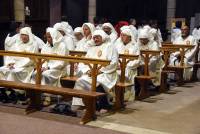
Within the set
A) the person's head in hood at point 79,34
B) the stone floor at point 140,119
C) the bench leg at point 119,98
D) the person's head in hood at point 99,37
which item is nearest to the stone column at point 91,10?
the person's head in hood at point 79,34

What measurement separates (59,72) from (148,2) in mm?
11312

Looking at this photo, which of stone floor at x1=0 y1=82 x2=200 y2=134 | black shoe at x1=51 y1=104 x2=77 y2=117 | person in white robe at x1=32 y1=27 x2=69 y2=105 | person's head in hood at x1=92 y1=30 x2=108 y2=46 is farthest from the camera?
person in white robe at x1=32 y1=27 x2=69 y2=105

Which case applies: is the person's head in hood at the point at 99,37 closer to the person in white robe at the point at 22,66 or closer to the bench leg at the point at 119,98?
the bench leg at the point at 119,98

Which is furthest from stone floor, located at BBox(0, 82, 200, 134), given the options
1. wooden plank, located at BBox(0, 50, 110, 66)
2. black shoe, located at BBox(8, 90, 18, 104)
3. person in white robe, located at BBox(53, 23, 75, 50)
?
person in white robe, located at BBox(53, 23, 75, 50)

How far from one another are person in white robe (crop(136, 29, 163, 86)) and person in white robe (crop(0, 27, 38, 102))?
2107 millimetres

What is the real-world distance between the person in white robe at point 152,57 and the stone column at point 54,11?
5.37 meters

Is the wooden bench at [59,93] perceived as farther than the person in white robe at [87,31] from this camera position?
No

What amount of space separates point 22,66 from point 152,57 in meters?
2.58

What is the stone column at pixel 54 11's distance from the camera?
535 inches

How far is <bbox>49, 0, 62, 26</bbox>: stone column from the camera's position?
44.6 ft

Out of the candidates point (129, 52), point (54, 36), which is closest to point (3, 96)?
point (54, 36)

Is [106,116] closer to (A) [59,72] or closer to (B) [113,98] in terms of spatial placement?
(B) [113,98]

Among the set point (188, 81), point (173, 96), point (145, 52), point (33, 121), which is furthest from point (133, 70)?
point (188, 81)

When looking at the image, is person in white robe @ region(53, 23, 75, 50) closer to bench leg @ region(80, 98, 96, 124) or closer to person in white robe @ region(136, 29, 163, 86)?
person in white robe @ region(136, 29, 163, 86)
